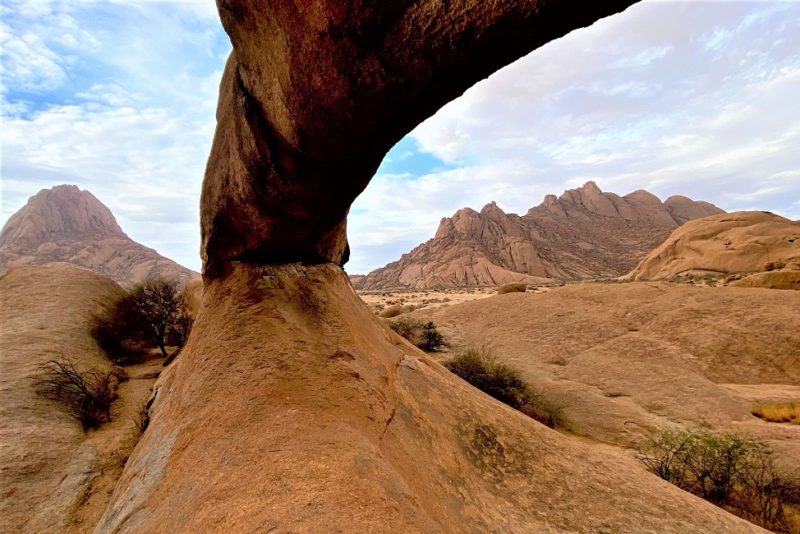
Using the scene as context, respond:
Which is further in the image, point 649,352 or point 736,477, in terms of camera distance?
point 649,352

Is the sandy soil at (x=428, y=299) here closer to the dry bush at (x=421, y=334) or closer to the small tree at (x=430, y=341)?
the dry bush at (x=421, y=334)

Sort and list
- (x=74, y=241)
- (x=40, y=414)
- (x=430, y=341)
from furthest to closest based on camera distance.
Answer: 1. (x=74, y=241)
2. (x=430, y=341)
3. (x=40, y=414)

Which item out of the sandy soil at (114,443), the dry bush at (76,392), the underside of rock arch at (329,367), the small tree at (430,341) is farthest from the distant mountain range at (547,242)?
the underside of rock arch at (329,367)

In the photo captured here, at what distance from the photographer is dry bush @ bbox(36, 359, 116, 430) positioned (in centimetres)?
630

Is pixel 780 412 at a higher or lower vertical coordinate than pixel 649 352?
lower

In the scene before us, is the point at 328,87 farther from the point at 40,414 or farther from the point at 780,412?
the point at 780,412

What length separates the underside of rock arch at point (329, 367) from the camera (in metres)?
2.11

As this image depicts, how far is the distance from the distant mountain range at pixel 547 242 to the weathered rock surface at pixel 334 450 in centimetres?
5546

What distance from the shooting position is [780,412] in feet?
22.0

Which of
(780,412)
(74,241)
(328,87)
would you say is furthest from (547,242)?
(74,241)

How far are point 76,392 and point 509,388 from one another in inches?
350

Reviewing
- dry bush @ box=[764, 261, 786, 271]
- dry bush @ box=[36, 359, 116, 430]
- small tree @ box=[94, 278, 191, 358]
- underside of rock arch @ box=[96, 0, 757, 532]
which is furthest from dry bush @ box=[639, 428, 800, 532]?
dry bush @ box=[764, 261, 786, 271]

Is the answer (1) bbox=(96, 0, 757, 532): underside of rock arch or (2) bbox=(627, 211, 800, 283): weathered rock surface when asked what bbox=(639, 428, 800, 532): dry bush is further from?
(2) bbox=(627, 211, 800, 283): weathered rock surface

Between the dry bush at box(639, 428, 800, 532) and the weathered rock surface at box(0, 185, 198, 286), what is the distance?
74940mm
